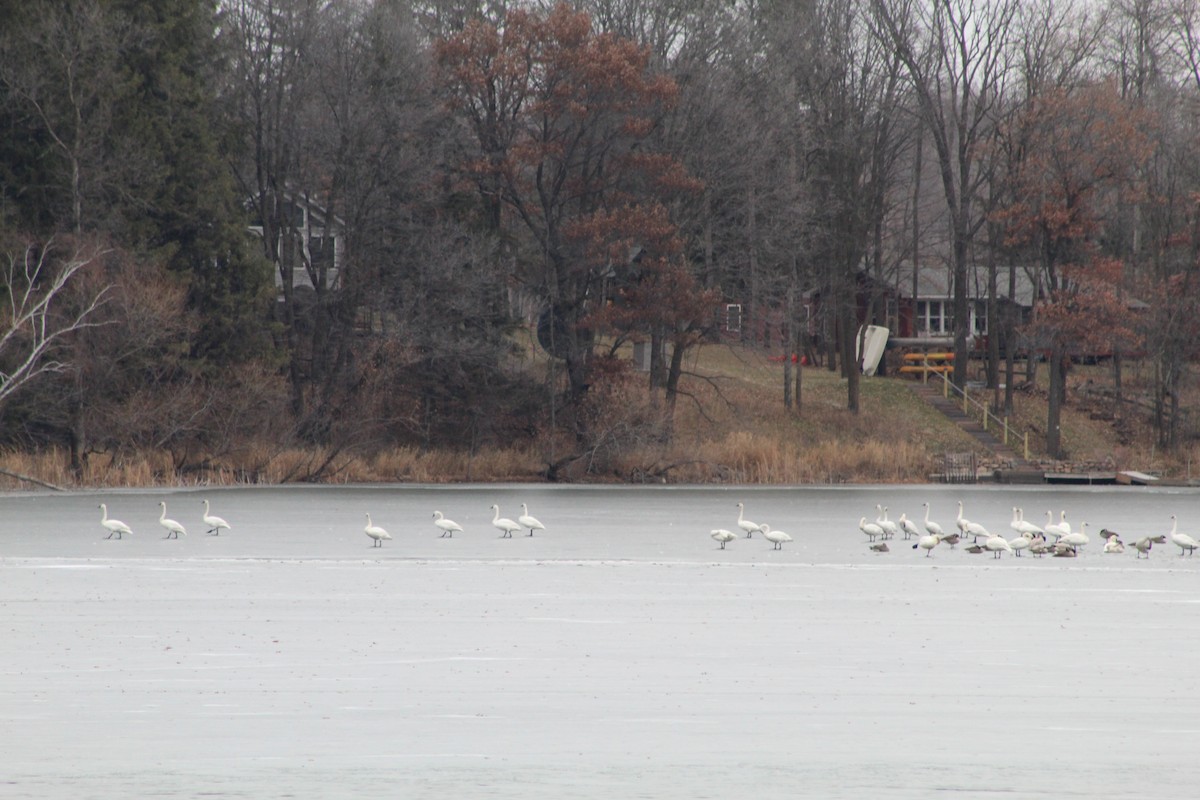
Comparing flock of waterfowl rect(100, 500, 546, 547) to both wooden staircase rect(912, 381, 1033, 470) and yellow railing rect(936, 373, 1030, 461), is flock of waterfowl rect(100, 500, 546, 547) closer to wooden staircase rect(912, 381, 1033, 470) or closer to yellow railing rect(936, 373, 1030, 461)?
wooden staircase rect(912, 381, 1033, 470)

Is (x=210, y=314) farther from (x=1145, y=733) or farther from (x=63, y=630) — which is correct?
(x=1145, y=733)

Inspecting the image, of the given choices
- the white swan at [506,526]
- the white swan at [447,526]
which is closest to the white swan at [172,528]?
the white swan at [447,526]

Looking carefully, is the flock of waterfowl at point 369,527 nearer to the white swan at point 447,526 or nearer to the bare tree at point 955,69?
the white swan at point 447,526

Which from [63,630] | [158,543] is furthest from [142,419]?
[63,630]

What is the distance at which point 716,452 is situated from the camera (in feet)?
178

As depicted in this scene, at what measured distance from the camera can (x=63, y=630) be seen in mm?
19766

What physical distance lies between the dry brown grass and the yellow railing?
694 millimetres

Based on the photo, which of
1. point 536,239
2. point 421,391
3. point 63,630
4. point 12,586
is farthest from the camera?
point 536,239

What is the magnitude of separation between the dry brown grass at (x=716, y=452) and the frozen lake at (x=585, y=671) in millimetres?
18356

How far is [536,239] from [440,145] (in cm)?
723

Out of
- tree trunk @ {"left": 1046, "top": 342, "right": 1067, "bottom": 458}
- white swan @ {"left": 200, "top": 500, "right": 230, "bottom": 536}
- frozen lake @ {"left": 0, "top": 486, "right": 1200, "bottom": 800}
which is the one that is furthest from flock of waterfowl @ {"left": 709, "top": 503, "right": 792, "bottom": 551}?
tree trunk @ {"left": 1046, "top": 342, "right": 1067, "bottom": 458}

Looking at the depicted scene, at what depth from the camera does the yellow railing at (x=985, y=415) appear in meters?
60.3

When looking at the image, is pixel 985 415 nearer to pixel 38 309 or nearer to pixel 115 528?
pixel 38 309

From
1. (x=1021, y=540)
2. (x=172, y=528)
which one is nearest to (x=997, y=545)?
(x=1021, y=540)
